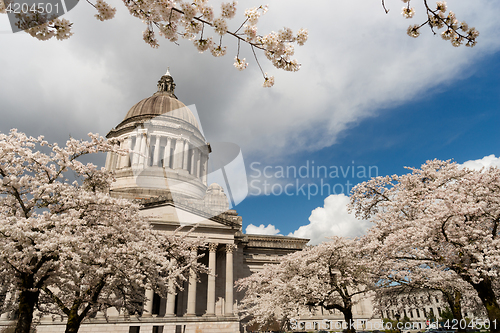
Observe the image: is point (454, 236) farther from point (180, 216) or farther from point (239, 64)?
point (180, 216)

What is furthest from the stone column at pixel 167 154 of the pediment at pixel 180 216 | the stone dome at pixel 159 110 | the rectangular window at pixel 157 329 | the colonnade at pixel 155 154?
the rectangular window at pixel 157 329

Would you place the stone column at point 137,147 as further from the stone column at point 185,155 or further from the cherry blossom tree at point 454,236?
the cherry blossom tree at point 454,236

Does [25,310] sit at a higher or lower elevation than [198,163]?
lower

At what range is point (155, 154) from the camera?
163 ft

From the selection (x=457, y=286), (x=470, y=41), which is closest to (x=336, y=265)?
(x=457, y=286)

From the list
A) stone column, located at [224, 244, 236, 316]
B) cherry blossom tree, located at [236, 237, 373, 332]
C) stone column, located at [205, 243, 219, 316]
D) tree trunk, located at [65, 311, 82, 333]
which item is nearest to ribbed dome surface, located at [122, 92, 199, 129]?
stone column, located at [205, 243, 219, 316]

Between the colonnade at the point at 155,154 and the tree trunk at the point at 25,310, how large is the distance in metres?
39.5

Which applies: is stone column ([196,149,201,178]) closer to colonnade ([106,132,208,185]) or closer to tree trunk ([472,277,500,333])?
colonnade ([106,132,208,185])

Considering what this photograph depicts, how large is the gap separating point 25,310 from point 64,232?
2.96 metres

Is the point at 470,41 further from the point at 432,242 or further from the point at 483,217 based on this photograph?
the point at 483,217

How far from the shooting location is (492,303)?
13.1 meters

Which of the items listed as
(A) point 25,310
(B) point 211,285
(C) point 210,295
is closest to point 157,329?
(C) point 210,295

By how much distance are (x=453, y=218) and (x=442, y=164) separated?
9.39 m

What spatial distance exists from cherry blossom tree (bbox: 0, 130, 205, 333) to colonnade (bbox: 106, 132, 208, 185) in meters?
37.6
